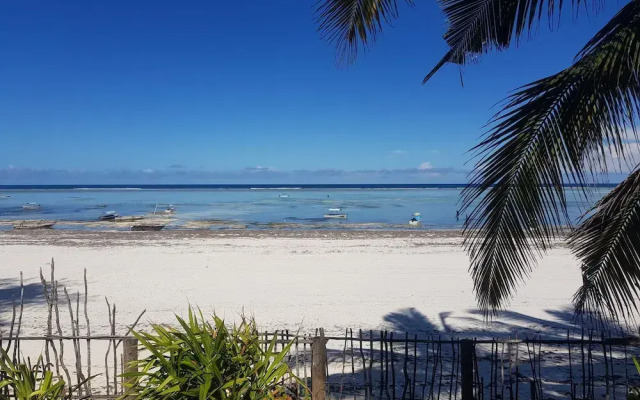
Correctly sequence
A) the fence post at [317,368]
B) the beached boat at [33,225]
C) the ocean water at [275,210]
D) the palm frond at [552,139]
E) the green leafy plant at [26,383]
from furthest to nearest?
1. the ocean water at [275,210]
2. the beached boat at [33,225]
3. the fence post at [317,368]
4. the green leafy plant at [26,383]
5. the palm frond at [552,139]

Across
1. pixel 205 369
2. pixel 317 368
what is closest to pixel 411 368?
pixel 317 368

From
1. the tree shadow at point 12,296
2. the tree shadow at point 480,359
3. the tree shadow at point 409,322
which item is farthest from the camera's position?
the tree shadow at point 12,296

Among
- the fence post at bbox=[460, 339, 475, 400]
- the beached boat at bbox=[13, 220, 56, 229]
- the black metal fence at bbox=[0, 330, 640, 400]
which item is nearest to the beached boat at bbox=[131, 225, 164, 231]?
the beached boat at bbox=[13, 220, 56, 229]

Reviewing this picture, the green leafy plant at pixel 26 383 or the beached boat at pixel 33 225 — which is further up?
the green leafy plant at pixel 26 383

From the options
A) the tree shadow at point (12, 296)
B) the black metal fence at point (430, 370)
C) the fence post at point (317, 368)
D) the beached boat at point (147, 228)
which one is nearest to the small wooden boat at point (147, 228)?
the beached boat at point (147, 228)

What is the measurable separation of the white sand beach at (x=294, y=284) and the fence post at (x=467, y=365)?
3.90 meters

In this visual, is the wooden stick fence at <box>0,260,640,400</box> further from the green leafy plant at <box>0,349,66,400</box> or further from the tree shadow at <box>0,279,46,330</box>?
the tree shadow at <box>0,279,46,330</box>

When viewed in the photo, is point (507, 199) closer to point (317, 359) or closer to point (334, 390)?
point (317, 359)

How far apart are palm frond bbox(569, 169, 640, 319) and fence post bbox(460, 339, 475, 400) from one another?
127cm

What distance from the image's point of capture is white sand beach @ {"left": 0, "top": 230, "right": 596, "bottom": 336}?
29.9 ft

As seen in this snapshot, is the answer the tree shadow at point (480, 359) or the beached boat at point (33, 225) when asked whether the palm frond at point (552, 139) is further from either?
the beached boat at point (33, 225)

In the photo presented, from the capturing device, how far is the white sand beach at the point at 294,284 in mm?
9125

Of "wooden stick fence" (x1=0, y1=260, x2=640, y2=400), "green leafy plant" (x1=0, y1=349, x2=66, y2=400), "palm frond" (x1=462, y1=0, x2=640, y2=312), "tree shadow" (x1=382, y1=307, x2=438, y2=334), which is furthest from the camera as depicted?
"tree shadow" (x1=382, y1=307, x2=438, y2=334)

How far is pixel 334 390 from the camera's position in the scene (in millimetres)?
5688
